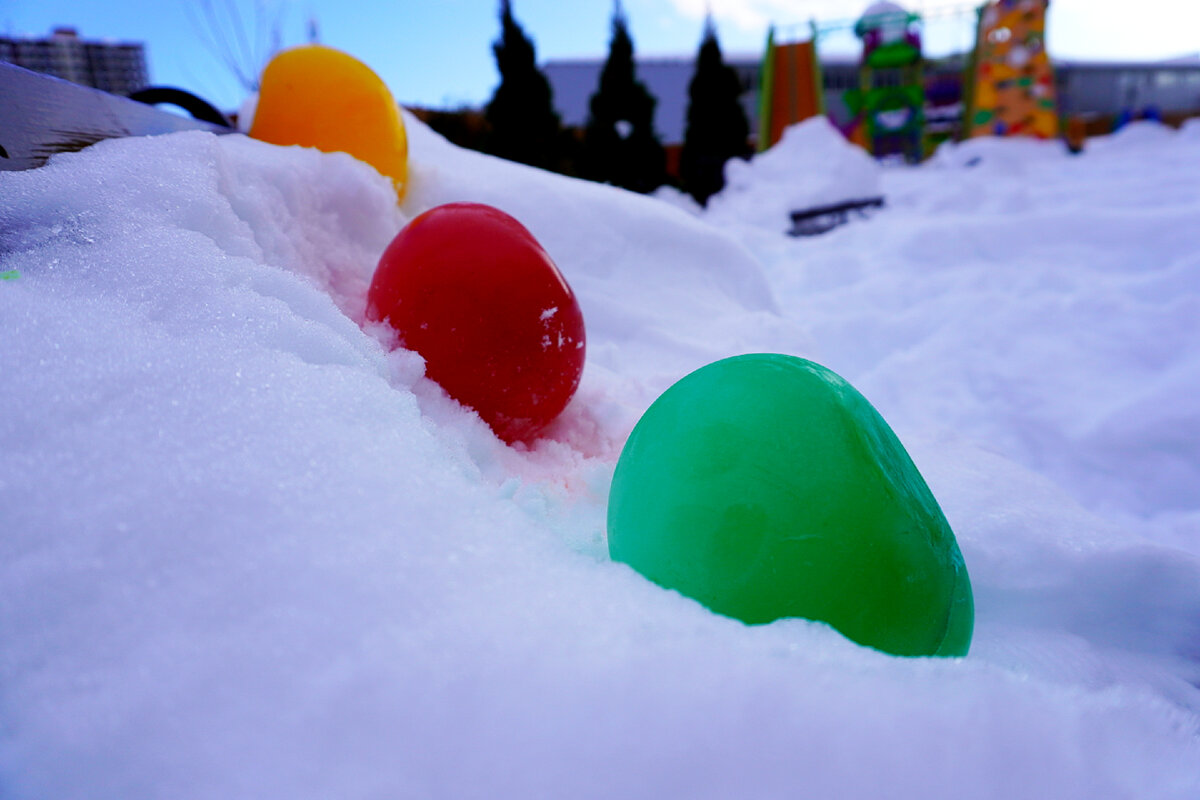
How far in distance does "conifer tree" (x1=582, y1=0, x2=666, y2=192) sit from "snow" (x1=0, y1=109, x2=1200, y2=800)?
964 cm

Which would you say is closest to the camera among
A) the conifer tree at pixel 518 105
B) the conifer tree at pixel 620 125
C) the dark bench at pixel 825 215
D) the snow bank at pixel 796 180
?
the dark bench at pixel 825 215

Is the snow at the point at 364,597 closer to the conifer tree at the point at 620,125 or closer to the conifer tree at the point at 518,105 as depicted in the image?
the conifer tree at the point at 518,105

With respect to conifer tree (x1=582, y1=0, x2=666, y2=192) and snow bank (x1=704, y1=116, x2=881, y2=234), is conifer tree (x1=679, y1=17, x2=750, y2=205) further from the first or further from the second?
snow bank (x1=704, y1=116, x2=881, y2=234)

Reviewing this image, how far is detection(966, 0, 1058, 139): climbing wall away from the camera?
9156mm

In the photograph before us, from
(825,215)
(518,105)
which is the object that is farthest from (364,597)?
(518,105)

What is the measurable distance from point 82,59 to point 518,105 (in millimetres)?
8957

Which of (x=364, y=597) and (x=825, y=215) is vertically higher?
(x=364, y=597)

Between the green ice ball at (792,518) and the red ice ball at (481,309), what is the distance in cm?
44

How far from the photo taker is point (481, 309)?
48.6 inches

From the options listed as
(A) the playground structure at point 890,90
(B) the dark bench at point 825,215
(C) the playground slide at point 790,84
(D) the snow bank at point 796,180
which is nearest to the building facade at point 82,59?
(B) the dark bench at point 825,215

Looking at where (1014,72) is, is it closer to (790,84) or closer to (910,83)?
(910,83)

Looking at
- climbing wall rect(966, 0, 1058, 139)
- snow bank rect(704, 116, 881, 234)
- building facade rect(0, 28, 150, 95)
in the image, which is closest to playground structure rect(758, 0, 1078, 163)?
climbing wall rect(966, 0, 1058, 139)

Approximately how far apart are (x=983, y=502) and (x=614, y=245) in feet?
4.57

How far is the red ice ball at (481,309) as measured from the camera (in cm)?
123
